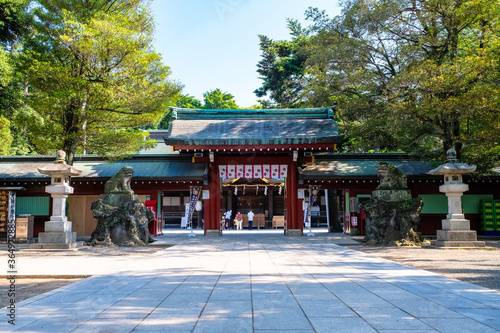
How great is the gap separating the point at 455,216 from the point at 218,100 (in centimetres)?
3375

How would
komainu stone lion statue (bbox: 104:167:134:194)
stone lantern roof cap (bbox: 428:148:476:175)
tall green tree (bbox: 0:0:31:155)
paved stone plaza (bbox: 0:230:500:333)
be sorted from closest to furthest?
paved stone plaza (bbox: 0:230:500:333) < stone lantern roof cap (bbox: 428:148:476:175) < tall green tree (bbox: 0:0:31:155) < komainu stone lion statue (bbox: 104:167:134:194)

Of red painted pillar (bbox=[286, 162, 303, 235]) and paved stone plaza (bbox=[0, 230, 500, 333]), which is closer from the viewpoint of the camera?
paved stone plaza (bbox=[0, 230, 500, 333])

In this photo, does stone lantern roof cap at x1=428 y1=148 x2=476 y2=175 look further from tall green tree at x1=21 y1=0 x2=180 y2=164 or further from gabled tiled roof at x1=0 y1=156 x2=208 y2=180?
tall green tree at x1=21 y1=0 x2=180 y2=164

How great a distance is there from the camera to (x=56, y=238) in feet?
40.7

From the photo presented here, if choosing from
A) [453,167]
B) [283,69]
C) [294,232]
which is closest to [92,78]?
[294,232]

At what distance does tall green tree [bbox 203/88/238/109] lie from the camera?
140ft

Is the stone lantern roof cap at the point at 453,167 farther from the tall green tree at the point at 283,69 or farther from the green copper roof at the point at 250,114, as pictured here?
the tall green tree at the point at 283,69

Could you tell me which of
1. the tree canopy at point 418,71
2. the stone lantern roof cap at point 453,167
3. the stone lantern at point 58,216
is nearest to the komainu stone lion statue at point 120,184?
the stone lantern at point 58,216

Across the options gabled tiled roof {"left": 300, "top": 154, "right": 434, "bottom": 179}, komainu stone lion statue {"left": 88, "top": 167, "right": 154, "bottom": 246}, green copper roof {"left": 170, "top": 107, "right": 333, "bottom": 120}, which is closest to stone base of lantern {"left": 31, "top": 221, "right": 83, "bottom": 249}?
komainu stone lion statue {"left": 88, "top": 167, "right": 154, "bottom": 246}

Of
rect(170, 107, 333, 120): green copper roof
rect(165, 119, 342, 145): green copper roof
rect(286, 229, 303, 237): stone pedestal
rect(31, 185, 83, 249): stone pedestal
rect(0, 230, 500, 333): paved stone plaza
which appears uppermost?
rect(170, 107, 333, 120): green copper roof

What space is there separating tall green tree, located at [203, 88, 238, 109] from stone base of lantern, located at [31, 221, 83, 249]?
30913 millimetres

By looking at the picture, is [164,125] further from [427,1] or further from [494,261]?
[494,261]

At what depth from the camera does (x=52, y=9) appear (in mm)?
15211

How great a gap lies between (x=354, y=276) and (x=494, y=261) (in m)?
4.64
